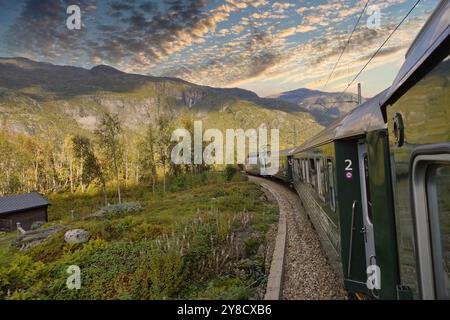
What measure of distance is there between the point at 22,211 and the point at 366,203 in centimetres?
3229

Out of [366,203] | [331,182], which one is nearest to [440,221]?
[366,203]

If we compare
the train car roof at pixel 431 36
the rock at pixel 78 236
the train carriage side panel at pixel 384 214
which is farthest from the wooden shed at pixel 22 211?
the train car roof at pixel 431 36

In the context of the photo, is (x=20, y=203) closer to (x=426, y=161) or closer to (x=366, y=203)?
(x=366, y=203)

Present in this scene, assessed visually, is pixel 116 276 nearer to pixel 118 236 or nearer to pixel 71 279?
pixel 71 279

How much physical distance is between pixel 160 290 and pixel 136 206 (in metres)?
14.2

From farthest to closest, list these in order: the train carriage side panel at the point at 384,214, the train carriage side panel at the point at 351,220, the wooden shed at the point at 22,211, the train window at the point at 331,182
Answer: the wooden shed at the point at 22,211
the train window at the point at 331,182
the train carriage side panel at the point at 351,220
the train carriage side panel at the point at 384,214

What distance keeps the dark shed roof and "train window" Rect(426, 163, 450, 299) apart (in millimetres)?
33159

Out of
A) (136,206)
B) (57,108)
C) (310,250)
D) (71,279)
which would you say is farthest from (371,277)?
(57,108)

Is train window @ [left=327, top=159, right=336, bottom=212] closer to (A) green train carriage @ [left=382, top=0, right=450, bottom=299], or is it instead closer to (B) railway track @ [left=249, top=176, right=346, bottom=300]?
(B) railway track @ [left=249, top=176, right=346, bottom=300]

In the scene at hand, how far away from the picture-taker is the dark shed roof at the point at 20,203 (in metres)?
27.1

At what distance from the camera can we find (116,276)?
23.5 feet

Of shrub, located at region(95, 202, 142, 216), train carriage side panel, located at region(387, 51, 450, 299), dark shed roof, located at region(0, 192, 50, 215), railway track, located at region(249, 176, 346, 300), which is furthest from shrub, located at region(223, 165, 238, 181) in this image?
train carriage side panel, located at region(387, 51, 450, 299)

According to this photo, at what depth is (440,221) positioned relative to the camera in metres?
1.87

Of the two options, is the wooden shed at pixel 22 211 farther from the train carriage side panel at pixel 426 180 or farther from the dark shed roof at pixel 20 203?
the train carriage side panel at pixel 426 180
